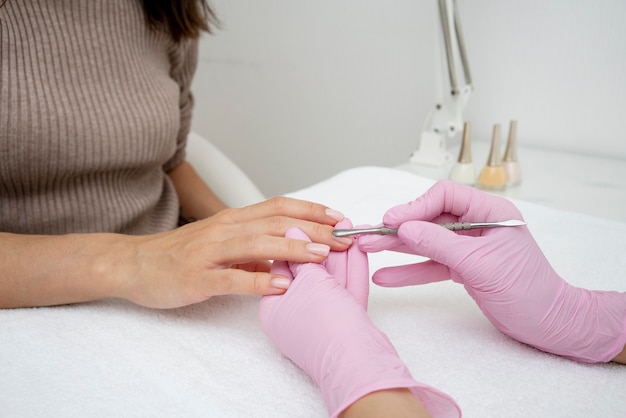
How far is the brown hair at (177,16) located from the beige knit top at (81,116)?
2cm

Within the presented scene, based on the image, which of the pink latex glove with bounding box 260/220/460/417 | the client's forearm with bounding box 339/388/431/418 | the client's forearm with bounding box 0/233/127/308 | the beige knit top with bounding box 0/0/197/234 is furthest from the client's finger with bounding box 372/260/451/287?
the beige knit top with bounding box 0/0/197/234

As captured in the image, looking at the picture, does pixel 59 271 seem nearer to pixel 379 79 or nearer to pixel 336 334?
pixel 336 334

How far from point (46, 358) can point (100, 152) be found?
410 millimetres

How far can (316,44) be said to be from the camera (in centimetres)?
170

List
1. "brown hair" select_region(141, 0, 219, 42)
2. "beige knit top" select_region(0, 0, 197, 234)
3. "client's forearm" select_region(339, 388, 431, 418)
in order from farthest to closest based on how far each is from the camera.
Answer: "brown hair" select_region(141, 0, 219, 42)
"beige knit top" select_region(0, 0, 197, 234)
"client's forearm" select_region(339, 388, 431, 418)

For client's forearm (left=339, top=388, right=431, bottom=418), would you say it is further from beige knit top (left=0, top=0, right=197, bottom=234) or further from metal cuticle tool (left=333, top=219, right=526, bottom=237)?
beige knit top (left=0, top=0, right=197, bottom=234)

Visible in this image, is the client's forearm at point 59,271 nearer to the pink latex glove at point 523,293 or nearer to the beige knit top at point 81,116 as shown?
the beige knit top at point 81,116

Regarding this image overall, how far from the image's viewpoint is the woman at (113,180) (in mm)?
637

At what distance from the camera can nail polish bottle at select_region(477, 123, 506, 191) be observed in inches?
44.4

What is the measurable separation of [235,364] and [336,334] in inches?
5.0

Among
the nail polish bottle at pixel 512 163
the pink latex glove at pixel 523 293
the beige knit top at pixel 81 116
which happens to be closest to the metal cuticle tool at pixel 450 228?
the pink latex glove at pixel 523 293

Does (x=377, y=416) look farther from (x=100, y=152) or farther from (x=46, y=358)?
(x=100, y=152)

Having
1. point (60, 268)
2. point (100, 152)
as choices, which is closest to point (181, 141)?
point (100, 152)

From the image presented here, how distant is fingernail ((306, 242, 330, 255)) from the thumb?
85 mm
